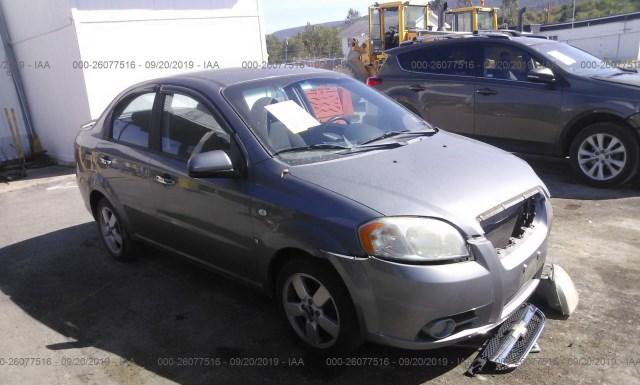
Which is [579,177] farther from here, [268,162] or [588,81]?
[268,162]

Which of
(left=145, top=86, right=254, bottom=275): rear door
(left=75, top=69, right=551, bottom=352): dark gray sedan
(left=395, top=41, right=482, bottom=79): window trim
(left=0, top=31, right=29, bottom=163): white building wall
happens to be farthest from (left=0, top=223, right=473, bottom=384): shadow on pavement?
(left=0, top=31, right=29, bottom=163): white building wall

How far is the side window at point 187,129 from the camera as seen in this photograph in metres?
3.48

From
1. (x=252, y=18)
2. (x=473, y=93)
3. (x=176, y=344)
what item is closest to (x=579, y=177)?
(x=473, y=93)

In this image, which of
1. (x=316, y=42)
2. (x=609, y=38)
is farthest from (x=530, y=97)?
(x=316, y=42)

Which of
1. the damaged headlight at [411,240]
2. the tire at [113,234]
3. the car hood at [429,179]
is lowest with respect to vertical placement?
the tire at [113,234]

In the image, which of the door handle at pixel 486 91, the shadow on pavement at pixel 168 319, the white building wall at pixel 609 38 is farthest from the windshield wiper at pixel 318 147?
the white building wall at pixel 609 38

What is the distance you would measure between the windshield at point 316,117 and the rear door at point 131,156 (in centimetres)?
101

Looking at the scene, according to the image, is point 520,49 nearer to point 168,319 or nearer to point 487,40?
point 487,40

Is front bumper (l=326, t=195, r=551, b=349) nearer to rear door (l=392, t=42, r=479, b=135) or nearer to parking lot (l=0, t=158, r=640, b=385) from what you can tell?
parking lot (l=0, t=158, r=640, b=385)

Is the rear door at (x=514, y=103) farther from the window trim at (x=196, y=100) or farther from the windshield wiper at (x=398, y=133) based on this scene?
the window trim at (x=196, y=100)

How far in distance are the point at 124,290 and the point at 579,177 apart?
524 cm

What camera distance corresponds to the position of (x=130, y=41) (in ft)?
29.7

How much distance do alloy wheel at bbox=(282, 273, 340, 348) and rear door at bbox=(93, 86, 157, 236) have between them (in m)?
1.58

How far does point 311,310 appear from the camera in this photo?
3002 mm
